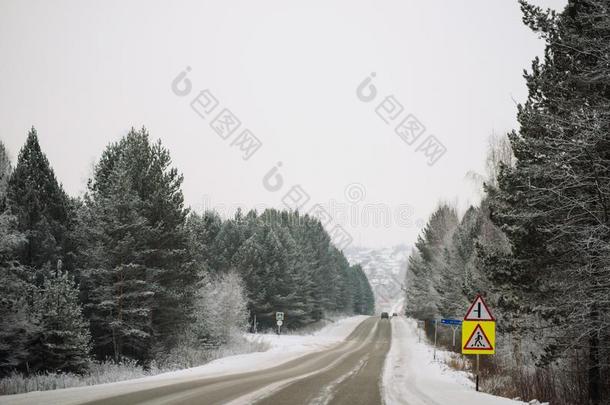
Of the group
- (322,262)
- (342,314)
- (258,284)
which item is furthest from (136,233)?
(342,314)

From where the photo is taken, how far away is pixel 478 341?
1199 cm

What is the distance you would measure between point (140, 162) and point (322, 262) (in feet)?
173

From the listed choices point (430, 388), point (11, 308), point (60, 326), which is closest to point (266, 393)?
point (430, 388)

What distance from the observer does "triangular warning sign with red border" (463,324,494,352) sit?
11.9m

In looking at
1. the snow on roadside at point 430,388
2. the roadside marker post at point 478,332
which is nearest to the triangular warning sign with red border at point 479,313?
the roadside marker post at point 478,332

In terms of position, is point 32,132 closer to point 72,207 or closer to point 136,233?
point 72,207

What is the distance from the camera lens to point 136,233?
23.8 meters

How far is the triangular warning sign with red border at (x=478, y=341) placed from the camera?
11938 millimetres

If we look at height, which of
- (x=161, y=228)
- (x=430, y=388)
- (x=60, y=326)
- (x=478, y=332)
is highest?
(x=161, y=228)

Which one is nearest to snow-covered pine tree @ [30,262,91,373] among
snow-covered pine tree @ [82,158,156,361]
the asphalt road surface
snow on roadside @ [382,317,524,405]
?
snow-covered pine tree @ [82,158,156,361]

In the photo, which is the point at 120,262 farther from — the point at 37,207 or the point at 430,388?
the point at 430,388

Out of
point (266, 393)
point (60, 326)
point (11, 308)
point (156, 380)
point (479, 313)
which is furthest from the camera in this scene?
point (60, 326)

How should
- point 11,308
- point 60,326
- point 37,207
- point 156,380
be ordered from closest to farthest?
point 156,380 → point 11,308 → point 60,326 → point 37,207

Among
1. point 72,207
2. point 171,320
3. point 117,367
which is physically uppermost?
point 72,207
